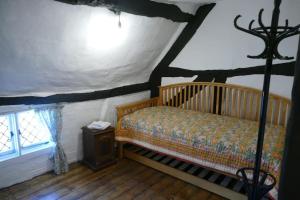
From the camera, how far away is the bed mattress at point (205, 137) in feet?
7.07

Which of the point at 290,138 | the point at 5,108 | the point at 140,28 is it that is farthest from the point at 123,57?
the point at 290,138

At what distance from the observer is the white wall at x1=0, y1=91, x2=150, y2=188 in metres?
2.52

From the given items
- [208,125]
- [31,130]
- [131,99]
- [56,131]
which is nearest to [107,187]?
[56,131]

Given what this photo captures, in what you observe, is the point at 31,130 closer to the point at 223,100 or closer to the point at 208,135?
the point at 208,135

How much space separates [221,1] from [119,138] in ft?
7.66

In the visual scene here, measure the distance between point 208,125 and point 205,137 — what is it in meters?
0.34

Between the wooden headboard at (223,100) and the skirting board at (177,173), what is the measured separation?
3.39 ft

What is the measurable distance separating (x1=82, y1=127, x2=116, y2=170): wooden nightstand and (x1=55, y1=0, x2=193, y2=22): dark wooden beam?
1511mm

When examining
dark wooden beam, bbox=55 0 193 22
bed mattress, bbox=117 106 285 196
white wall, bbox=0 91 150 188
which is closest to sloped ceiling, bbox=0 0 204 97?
dark wooden beam, bbox=55 0 193 22

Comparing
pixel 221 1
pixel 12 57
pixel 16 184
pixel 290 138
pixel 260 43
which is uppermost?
pixel 221 1

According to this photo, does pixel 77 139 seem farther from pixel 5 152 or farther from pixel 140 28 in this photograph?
pixel 140 28

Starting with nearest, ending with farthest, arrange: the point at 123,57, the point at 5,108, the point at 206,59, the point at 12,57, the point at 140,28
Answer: the point at 12,57
the point at 5,108
the point at 140,28
the point at 123,57
the point at 206,59

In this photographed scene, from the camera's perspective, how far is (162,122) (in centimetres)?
289

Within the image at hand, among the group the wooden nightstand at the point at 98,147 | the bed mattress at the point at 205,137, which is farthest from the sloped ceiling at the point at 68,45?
the bed mattress at the point at 205,137
